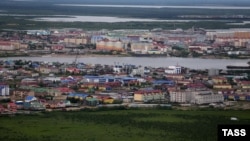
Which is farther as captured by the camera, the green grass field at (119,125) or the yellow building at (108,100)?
the yellow building at (108,100)

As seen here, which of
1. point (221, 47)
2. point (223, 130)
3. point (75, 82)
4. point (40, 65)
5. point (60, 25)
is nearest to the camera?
point (223, 130)

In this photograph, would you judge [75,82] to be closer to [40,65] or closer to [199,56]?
[40,65]

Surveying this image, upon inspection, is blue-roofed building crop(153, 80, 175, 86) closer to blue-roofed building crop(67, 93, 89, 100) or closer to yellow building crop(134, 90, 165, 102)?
yellow building crop(134, 90, 165, 102)

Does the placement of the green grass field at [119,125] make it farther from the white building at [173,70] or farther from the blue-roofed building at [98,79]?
the white building at [173,70]

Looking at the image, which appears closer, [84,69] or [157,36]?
[84,69]

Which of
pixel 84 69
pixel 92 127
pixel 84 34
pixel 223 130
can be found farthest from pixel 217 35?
pixel 223 130

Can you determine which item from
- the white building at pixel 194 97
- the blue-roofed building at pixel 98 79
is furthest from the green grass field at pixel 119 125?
the blue-roofed building at pixel 98 79

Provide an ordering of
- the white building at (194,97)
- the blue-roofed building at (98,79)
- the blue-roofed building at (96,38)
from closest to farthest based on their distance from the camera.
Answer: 1. the white building at (194,97)
2. the blue-roofed building at (98,79)
3. the blue-roofed building at (96,38)

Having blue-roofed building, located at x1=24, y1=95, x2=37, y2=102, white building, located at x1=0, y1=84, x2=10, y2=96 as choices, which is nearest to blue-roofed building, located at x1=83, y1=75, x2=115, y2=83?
white building, located at x1=0, y1=84, x2=10, y2=96
